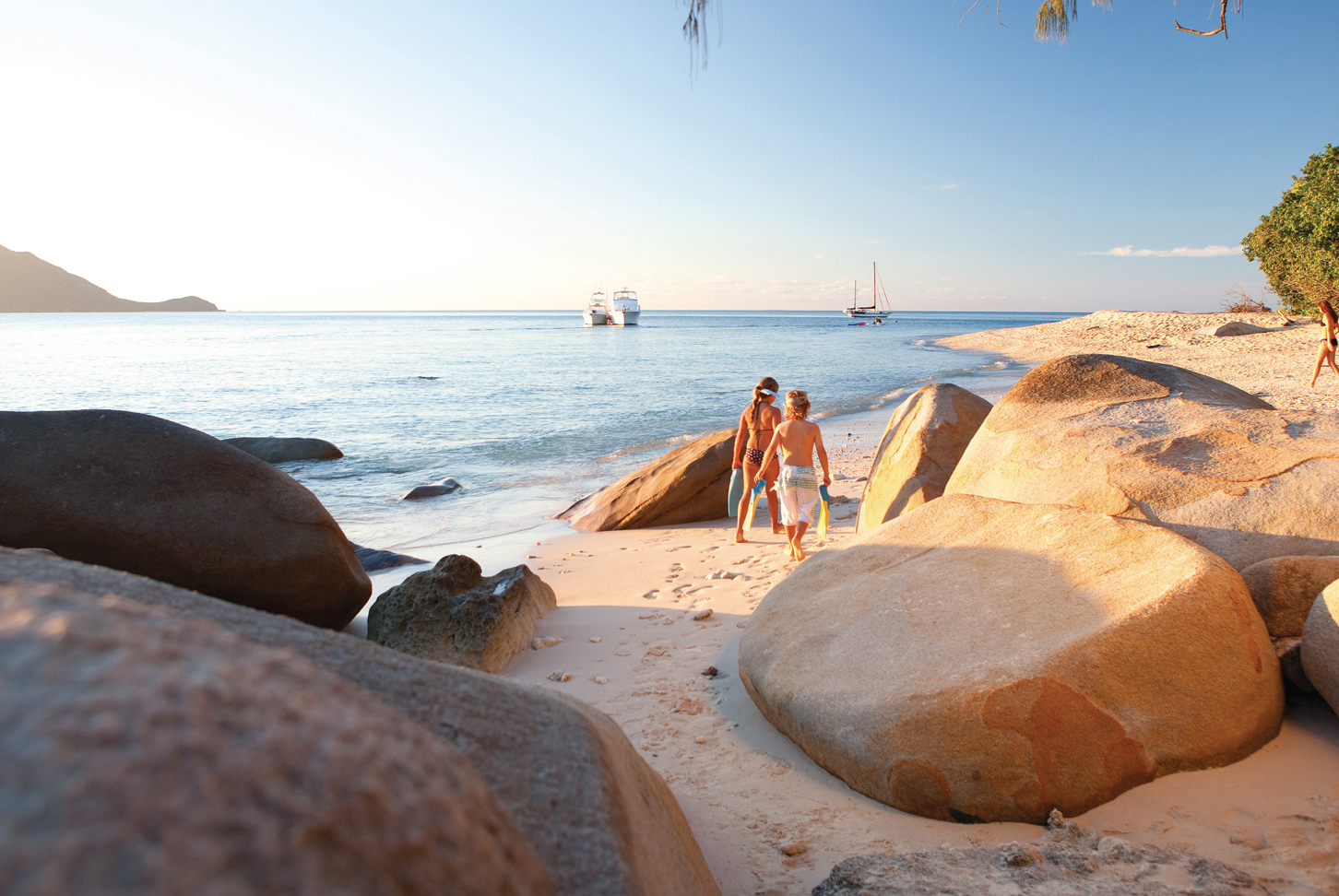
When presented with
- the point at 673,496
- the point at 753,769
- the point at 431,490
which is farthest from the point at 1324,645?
the point at 431,490

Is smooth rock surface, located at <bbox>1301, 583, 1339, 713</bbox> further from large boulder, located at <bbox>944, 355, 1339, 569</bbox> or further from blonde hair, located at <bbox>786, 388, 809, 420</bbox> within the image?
blonde hair, located at <bbox>786, 388, 809, 420</bbox>

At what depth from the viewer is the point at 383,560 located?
753cm

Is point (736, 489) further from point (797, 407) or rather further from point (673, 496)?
point (797, 407)

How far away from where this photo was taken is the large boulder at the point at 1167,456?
3.66 m

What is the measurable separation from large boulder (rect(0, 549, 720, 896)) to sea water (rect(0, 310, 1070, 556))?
7173 mm

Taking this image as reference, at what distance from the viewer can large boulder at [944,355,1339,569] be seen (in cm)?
366

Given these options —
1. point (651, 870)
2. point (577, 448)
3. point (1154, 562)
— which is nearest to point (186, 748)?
point (651, 870)

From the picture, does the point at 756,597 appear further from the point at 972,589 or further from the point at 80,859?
the point at 80,859

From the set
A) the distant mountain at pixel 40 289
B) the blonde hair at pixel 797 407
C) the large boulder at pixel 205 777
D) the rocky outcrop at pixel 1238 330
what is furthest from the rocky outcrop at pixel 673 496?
the distant mountain at pixel 40 289

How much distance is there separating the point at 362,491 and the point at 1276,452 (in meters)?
11.7

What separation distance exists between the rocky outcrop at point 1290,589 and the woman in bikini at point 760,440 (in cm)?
481

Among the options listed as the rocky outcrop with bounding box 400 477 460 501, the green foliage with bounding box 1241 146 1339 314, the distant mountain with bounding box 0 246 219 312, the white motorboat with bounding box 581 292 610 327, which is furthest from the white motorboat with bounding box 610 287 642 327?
the distant mountain with bounding box 0 246 219 312

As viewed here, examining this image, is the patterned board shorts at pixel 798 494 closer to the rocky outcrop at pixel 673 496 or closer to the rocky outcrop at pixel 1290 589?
the rocky outcrop at pixel 673 496

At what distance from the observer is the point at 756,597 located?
5.45 metres
